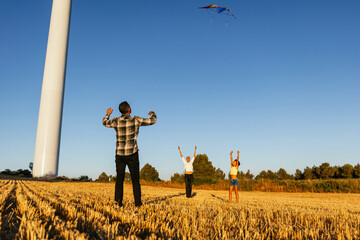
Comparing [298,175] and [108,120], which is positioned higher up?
[108,120]

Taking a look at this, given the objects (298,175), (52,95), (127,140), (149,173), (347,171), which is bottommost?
(149,173)

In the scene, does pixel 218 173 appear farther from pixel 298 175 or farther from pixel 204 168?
pixel 298 175

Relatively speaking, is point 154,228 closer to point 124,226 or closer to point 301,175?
point 124,226

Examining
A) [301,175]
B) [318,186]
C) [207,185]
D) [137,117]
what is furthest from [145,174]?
[137,117]

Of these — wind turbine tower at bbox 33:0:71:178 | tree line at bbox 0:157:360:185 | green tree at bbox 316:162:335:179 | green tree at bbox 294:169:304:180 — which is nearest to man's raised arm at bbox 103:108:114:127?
tree line at bbox 0:157:360:185

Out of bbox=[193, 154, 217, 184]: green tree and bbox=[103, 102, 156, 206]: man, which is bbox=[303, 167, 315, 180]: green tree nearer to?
bbox=[193, 154, 217, 184]: green tree

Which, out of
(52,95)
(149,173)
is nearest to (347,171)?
(149,173)

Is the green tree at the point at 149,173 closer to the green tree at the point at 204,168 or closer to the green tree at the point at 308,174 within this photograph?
the green tree at the point at 204,168

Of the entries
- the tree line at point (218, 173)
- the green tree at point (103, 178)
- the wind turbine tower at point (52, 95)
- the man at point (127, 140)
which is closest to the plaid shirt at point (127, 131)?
the man at point (127, 140)

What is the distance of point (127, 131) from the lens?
19.8 ft

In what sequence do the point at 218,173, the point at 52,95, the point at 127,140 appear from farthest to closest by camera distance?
1. the point at 218,173
2. the point at 52,95
3. the point at 127,140

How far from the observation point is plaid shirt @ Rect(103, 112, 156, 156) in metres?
5.97

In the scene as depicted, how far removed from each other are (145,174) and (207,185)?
51.6 m

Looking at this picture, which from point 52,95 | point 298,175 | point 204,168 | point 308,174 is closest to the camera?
point 52,95
